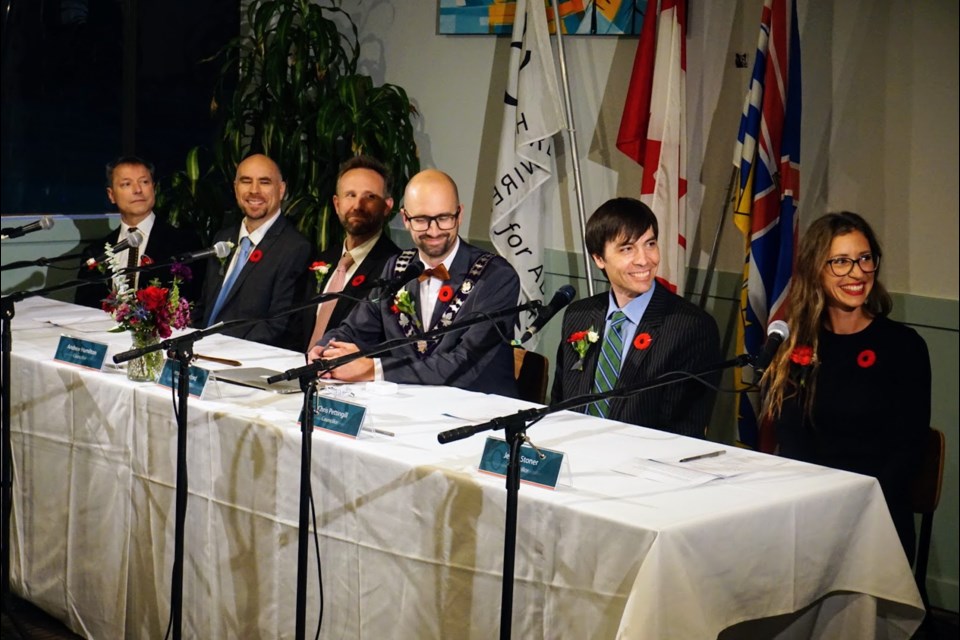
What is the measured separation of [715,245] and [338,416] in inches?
88.3

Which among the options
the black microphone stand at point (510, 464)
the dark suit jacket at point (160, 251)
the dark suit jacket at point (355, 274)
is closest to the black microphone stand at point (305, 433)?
the black microphone stand at point (510, 464)

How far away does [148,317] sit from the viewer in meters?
3.38

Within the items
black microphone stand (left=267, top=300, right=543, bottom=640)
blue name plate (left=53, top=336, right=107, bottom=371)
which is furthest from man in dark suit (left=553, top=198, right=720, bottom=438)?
blue name plate (left=53, top=336, right=107, bottom=371)

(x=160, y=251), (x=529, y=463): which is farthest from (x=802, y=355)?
(x=160, y=251)

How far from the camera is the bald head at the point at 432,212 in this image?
11.6ft

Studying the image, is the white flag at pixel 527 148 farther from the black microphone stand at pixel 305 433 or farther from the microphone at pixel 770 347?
the microphone at pixel 770 347

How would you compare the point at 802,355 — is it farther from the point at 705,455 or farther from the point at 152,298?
the point at 152,298

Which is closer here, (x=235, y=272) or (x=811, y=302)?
(x=811, y=302)

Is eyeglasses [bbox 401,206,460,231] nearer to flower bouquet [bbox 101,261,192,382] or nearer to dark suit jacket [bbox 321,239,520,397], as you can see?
dark suit jacket [bbox 321,239,520,397]

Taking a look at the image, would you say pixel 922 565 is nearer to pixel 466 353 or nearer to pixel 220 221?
pixel 466 353

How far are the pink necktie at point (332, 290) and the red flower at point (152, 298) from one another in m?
0.97

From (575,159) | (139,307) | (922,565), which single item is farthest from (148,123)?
(922,565)

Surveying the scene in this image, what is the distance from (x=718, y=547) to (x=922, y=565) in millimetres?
1189

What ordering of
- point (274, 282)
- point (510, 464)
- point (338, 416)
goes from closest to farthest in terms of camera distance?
point (510, 464) < point (338, 416) < point (274, 282)
